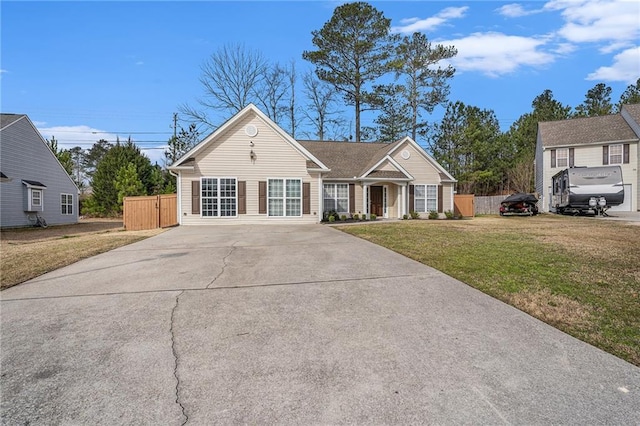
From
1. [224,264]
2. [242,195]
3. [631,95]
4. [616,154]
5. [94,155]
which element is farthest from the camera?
[94,155]

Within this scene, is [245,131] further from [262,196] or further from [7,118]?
[7,118]

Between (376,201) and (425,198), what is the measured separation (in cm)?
328

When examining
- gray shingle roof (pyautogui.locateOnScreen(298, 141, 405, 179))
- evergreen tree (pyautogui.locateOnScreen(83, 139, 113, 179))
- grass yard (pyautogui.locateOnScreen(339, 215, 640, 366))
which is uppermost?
evergreen tree (pyautogui.locateOnScreen(83, 139, 113, 179))

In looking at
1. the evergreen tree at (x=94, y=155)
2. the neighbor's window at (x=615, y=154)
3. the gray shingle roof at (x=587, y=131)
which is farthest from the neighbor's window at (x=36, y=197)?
the neighbor's window at (x=615, y=154)

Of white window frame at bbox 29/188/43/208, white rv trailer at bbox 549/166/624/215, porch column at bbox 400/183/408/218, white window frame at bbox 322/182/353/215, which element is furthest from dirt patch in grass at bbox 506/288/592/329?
white window frame at bbox 29/188/43/208

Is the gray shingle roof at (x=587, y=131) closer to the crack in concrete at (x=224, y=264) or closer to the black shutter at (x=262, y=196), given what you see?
the black shutter at (x=262, y=196)

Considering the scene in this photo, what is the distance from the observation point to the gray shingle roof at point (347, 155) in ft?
70.7

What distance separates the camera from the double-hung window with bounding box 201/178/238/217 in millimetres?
16922

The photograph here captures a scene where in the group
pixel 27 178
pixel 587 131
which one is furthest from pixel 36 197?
pixel 587 131

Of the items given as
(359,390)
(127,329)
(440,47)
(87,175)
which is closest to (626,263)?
(359,390)

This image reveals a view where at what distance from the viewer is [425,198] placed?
22594 millimetres

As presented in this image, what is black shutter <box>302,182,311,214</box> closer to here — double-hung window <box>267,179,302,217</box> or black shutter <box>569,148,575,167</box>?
double-hung window <box>267,179,302,217</box>

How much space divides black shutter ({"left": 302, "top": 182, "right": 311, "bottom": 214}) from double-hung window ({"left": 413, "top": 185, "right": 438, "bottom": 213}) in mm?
8000

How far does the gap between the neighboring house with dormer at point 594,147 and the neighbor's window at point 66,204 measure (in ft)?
127
